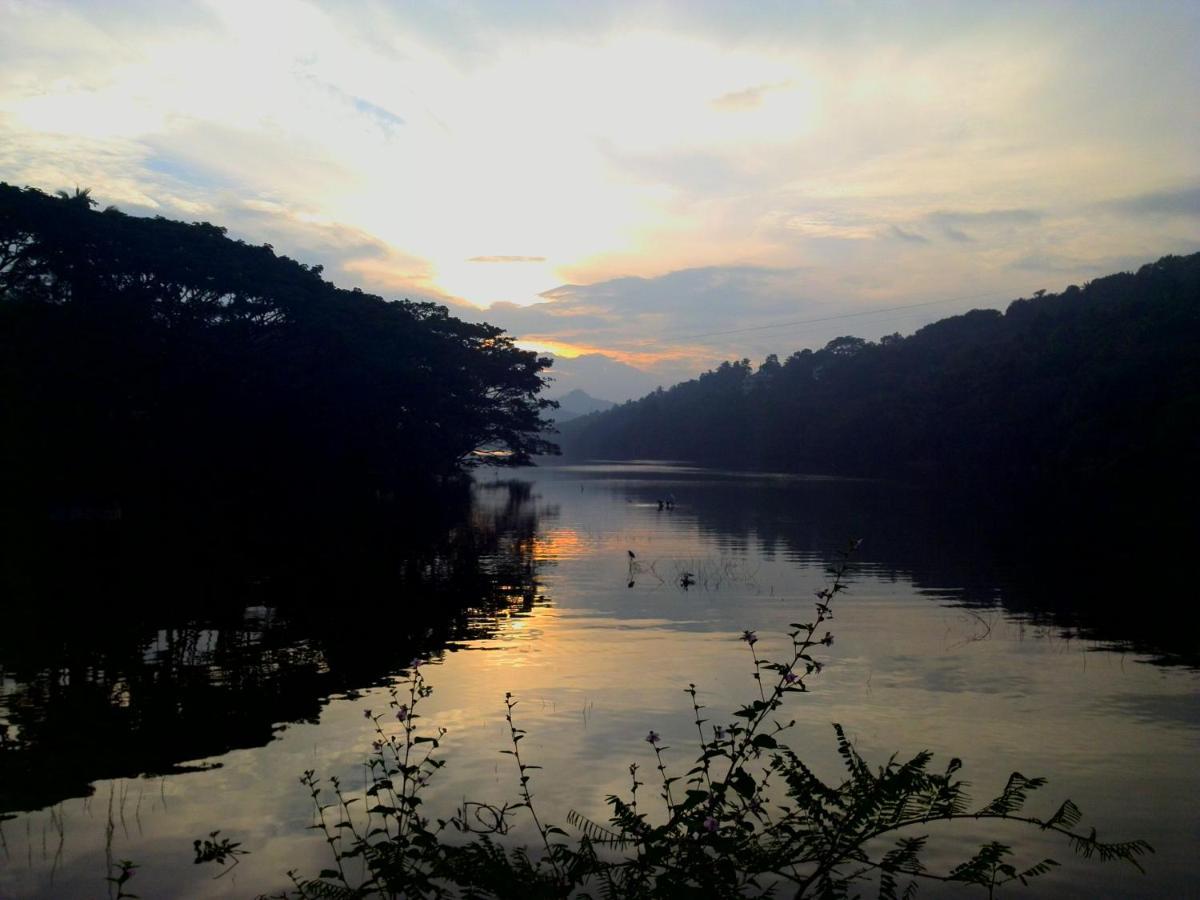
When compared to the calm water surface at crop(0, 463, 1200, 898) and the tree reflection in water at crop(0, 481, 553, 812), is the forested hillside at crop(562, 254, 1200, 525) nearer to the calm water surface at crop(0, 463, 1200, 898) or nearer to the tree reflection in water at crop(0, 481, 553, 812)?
the calm water surface at crop(0, 463, 1200, 898)

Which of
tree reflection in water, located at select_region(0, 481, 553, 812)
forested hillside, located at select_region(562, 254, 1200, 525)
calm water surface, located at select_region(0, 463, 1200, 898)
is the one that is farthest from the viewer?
forested hillside, located at select_region(562, 254, 1200, 525)

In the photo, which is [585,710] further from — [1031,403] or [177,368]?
[1031,403]

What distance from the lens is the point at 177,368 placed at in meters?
43.0

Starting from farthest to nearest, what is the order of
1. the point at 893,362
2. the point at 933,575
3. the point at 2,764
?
the point at 893,362 < the point at 933,575 < the point at 2,764

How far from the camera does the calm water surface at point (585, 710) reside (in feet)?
28.5

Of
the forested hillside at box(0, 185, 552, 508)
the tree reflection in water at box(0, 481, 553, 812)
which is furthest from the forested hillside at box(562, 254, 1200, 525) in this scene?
the forested hillside at box(0, 185, 552, 508)

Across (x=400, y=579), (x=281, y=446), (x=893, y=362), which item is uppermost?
(x=893, y=362)

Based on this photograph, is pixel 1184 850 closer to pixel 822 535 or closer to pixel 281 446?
pixel 822 535

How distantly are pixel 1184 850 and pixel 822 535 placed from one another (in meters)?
31.0

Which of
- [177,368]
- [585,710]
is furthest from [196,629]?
[177,368]

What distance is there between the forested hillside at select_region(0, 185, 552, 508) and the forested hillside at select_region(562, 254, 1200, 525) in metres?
43.7

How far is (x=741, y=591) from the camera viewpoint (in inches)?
981

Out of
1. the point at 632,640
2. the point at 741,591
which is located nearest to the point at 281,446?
the point at 741,591

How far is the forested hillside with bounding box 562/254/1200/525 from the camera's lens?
173 feet
